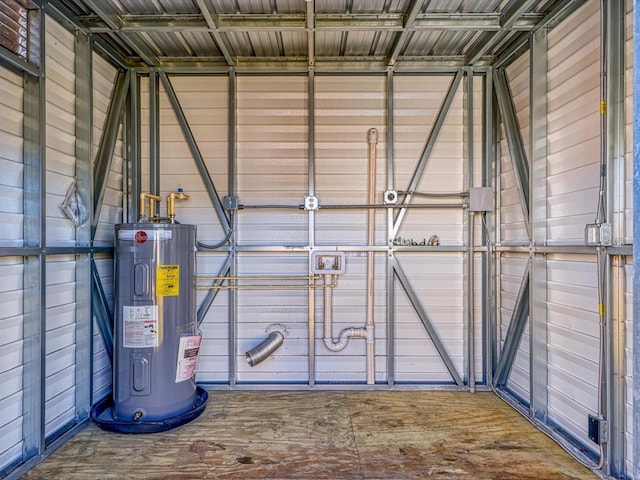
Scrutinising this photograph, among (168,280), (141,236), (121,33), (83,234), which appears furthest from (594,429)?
(121,33)

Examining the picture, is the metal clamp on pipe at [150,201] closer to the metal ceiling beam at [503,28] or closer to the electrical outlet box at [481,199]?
the electrical outlet box at [481,199]

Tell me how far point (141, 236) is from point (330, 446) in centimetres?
198

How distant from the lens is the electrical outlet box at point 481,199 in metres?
3.35

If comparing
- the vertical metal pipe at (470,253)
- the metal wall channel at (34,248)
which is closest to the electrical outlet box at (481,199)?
the vertical metal pipe at (470,253)

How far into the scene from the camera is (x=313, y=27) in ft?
9.21

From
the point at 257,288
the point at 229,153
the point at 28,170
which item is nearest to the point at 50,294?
the point at 28,170

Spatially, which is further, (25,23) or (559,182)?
(559,182)

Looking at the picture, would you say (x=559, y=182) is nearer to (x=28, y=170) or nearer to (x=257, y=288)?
(x=257, y=288)

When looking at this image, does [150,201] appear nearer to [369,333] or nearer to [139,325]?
[139,325]

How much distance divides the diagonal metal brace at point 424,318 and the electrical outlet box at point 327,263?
1.68ft

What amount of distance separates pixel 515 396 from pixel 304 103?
324cm

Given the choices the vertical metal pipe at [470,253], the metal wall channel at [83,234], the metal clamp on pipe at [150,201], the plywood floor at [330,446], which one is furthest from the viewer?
the vertical metal pipe at [470,253]

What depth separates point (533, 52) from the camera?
2834 millimetres

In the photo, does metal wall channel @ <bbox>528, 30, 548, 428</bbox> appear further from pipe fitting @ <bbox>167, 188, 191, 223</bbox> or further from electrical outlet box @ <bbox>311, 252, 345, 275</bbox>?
pipe fitting @ <bbox>167, 188, 191, 223</bbox>
